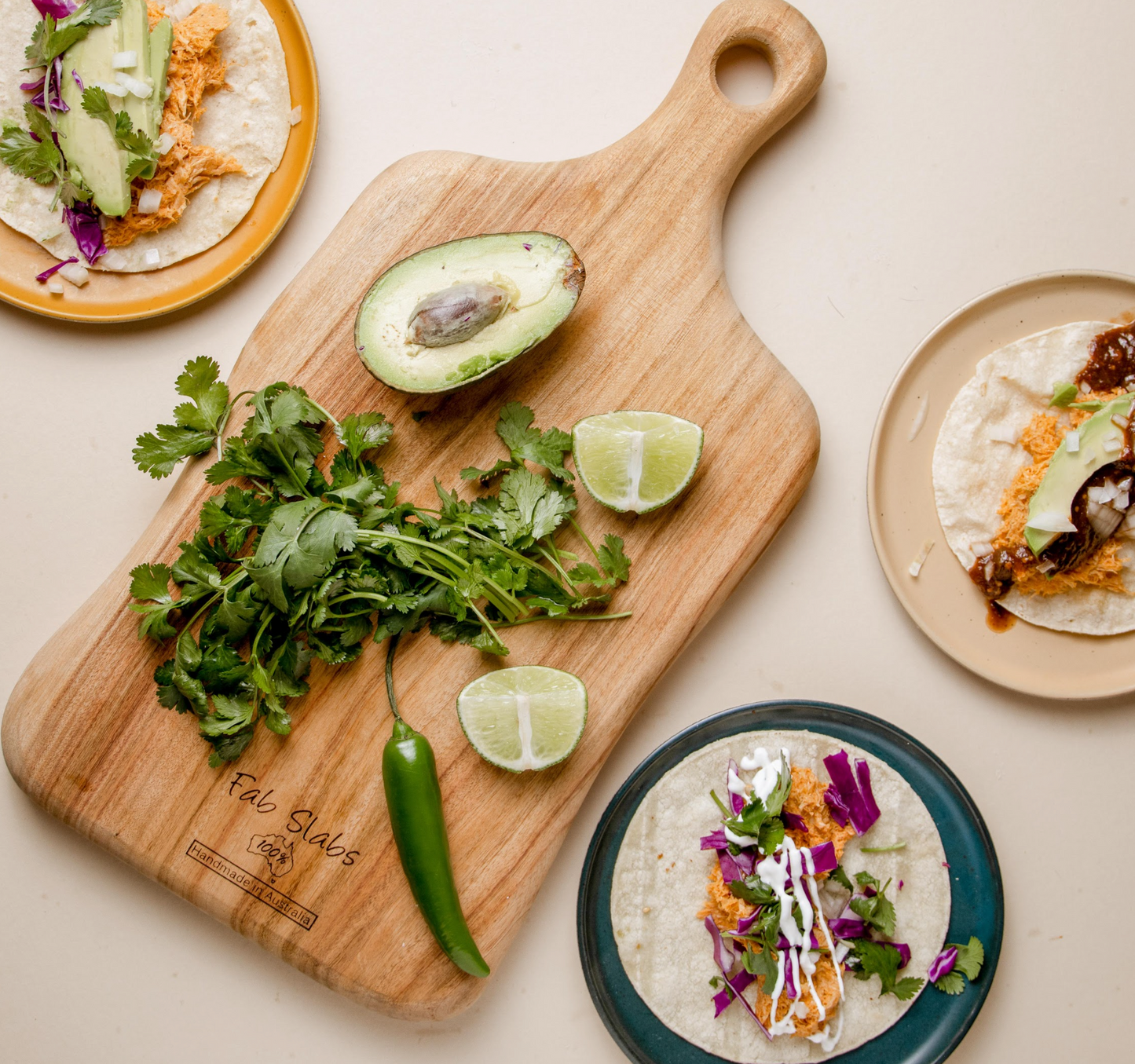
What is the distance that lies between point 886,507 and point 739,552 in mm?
460

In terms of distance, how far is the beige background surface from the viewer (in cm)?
236

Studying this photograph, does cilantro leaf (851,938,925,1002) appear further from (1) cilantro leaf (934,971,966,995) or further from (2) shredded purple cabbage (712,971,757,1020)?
(2) shredded purple cabbage (712,971,757,1020)

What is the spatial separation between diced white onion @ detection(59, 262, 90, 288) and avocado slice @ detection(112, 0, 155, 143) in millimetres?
418

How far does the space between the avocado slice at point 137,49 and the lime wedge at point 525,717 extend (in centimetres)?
177

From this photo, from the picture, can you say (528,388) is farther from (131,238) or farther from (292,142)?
(131,238)

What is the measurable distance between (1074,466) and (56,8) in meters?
2.99

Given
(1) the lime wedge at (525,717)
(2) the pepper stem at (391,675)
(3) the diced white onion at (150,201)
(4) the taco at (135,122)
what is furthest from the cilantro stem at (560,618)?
(3) the diced white onion at (150,201)

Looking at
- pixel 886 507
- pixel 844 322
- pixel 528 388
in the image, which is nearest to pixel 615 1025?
pixel 886 507

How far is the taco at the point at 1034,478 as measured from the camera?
2191 mm

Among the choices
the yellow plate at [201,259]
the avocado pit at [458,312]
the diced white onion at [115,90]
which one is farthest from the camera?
the yellow plate at [201,259]

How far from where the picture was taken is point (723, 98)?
221cm

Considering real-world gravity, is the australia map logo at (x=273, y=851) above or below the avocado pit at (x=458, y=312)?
below

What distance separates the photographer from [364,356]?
6.62ft

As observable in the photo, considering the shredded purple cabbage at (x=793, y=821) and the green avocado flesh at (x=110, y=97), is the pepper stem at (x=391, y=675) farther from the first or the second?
the green avocado flesh at (x=110, y=97)
